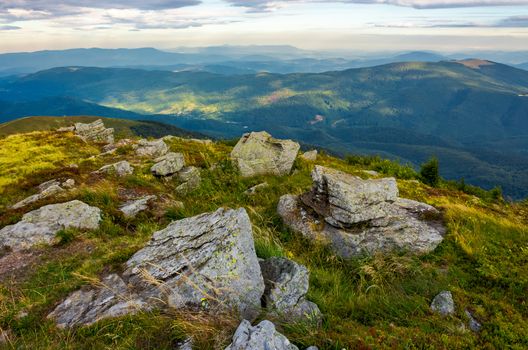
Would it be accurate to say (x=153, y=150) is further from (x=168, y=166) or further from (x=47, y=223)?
(x=47, y=223)

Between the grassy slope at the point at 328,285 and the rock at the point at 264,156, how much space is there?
4.03 m

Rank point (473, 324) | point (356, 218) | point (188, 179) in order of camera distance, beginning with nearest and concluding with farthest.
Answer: point (473, 324)
point (356, 218)
point (188, 179)

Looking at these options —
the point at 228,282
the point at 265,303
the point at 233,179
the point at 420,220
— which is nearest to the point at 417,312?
the point at 265,303

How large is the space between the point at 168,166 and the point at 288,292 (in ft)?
46.0

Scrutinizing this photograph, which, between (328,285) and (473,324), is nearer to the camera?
(473,324)

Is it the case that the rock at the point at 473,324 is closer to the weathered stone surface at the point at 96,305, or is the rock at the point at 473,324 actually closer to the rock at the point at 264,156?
the weathered stone surface at the point at 96,305

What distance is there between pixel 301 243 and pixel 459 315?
5.16 m

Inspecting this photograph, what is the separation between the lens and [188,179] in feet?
61.5

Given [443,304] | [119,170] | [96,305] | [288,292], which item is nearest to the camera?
[288,292]

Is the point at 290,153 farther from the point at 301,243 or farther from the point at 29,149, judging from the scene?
the point at 29,149

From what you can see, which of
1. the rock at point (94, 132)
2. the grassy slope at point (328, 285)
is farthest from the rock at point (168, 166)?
the rock at point (94, 132)

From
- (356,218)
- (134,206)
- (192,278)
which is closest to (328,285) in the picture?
(192,278)

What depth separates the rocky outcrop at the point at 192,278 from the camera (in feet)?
22.2

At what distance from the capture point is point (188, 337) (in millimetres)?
5770
